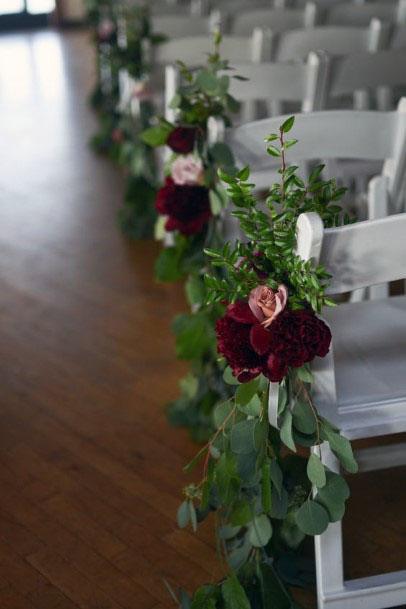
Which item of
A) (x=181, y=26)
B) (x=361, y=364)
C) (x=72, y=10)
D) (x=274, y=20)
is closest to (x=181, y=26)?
(x=181, y=26)

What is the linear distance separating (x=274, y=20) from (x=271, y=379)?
3.08 metres

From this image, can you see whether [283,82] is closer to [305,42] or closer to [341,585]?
[305,42]

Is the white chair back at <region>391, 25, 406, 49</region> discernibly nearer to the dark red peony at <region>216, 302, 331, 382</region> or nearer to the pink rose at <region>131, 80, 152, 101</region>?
the pink rose at <region>131, 80, 152, 101</region>

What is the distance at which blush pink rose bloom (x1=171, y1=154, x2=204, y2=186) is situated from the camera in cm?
286

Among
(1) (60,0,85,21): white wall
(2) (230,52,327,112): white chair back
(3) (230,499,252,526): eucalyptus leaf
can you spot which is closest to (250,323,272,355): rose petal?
(3) (230,499,252,526): eucalyptus leaf

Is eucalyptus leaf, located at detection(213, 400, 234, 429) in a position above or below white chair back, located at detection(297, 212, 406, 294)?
below

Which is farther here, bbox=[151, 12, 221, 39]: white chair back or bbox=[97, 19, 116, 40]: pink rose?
bbox=[97, 19, 116, 40]: pink rose

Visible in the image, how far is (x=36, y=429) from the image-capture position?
3.35 m

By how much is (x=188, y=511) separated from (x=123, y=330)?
5.29 ft

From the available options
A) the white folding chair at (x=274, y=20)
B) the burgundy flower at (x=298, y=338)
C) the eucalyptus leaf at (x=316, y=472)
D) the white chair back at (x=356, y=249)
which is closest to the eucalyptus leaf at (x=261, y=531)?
the eucalyptus leaf at (x=316, y=472)

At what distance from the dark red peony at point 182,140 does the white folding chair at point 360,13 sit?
2172 millimetres

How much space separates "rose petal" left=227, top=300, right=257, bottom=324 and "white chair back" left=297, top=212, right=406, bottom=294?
154 millimetres

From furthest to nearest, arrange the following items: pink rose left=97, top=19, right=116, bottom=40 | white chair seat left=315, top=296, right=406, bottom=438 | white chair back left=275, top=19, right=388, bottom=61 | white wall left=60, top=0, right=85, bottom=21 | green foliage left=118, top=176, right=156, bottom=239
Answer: white wall left=60, top=0, right=85, bottom=21 < pink rose left=97, top=19, right=116, bottom=40 < green foliage left=118, top=176, right=156, bottom=239 < white chair back left=275, top=19, right=388, bottom=61 < white chair seat left=315, top=296, right=406, bottom=438

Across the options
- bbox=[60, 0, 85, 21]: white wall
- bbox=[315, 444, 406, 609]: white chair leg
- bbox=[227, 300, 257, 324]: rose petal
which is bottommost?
bbox=[60, 0, 85, 21]: white wall
